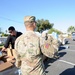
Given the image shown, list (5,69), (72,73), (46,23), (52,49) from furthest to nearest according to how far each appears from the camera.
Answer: (46,23), (72,73), (5,69), (52,49)

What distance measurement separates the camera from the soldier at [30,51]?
8.10ft

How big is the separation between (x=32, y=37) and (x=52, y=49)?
33 centimetres

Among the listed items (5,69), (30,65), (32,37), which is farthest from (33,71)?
(5,69)

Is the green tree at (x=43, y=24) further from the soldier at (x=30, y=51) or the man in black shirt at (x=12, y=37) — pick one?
the soldier at (x=30, y=51)

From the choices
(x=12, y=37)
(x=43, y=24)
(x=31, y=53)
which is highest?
(x=43, y=24)

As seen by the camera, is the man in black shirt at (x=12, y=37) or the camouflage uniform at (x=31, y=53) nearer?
the camouflage uniform at (x=31, y=53)

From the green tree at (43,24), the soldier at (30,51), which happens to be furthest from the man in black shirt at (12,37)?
the green tree at (43,24)

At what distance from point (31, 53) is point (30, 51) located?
0.11 feet

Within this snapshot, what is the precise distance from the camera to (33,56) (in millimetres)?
2480

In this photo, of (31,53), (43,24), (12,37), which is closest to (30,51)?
(31,53)

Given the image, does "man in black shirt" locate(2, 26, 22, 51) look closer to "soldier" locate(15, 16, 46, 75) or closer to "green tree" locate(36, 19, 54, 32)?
"soldier" locate(15, 16, 46, 75)

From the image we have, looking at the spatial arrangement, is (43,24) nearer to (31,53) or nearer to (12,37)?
(12,37)

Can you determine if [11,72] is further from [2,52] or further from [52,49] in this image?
[52,49]

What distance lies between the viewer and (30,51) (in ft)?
8.17
